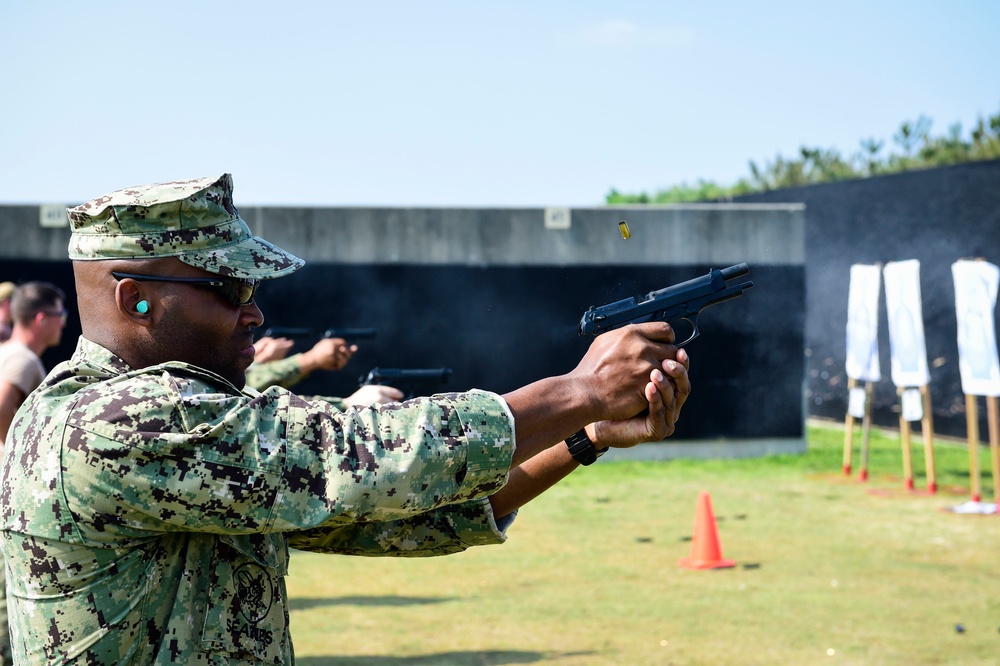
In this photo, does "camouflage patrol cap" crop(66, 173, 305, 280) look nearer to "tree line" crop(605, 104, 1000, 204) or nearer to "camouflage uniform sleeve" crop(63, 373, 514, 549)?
"camouflage uniform sleeve" crop(63, 373, 514, 549)

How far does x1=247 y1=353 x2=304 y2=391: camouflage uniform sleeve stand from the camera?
558 cm

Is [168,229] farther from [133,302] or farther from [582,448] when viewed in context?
[582,448]

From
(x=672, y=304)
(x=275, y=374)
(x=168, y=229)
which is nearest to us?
(x=168, y=229)

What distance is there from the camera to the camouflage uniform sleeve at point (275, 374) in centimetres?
558

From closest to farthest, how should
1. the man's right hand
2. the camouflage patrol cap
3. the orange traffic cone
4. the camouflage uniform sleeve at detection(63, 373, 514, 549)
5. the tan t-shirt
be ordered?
the camouflage uniform sleeve at detection(63, 373, 514, 549) → the camouflage patrol cap → the man's right hand → the tan t-shirt → the orange traffic cone

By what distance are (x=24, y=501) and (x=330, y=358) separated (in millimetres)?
4208

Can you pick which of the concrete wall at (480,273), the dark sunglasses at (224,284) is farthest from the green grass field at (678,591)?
the dark sunglasses at (224,284)

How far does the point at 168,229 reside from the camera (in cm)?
182

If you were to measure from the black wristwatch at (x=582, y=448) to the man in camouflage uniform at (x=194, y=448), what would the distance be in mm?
254

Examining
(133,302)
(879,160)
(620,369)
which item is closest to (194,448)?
(133,302)

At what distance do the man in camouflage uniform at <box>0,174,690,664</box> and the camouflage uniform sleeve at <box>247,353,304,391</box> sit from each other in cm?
366

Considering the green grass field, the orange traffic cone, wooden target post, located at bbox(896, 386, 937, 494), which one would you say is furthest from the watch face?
wooden target post, located at bbox(896, 386, 937, 494)

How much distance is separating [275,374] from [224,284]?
3.89 meters

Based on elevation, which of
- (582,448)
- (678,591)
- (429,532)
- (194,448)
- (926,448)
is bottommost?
(678,591)
